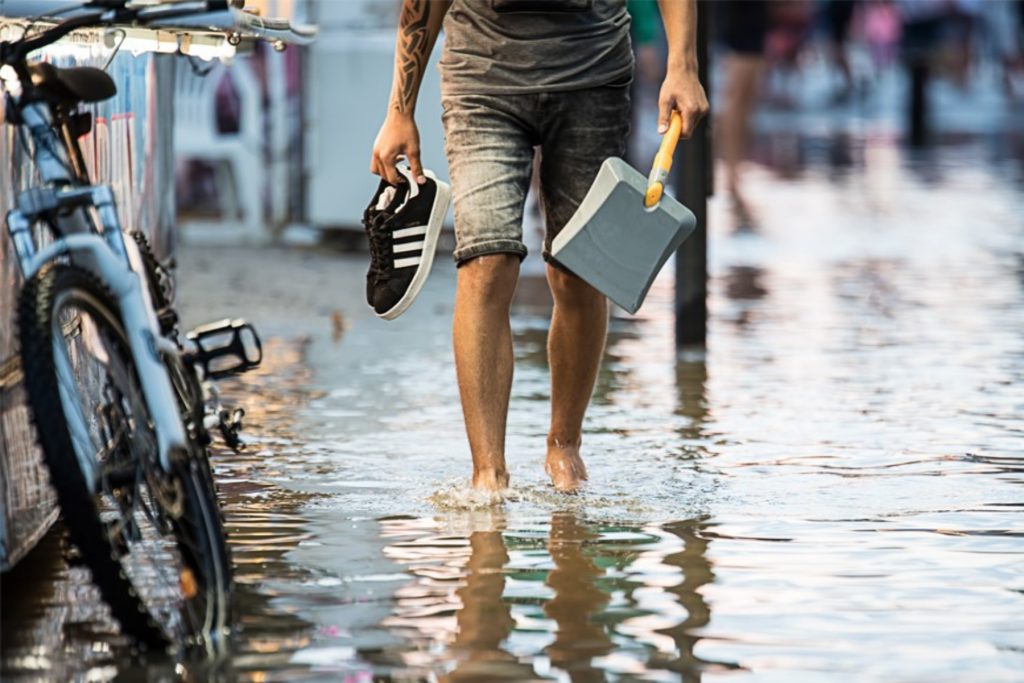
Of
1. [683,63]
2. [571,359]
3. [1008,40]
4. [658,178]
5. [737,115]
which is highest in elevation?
[683,63]

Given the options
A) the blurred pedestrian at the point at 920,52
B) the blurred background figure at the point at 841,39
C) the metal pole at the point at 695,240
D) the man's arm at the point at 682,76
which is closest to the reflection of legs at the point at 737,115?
the metal pole at the point at 695,240

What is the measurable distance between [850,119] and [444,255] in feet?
55.3

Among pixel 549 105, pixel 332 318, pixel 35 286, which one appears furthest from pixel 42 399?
pixel 332 318

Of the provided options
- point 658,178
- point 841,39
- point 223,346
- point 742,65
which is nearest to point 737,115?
point 742,65

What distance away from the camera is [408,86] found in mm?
5688

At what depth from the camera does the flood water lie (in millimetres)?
4262

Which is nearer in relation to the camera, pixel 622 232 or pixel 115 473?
pixel 115 473

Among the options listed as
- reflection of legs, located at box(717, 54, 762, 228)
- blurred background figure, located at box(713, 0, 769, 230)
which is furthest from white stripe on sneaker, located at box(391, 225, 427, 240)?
blurred background figure, located at box(713, 0, 769, 230)

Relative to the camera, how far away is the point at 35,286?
4121 millimetres

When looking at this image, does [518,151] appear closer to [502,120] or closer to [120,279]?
[502,120]

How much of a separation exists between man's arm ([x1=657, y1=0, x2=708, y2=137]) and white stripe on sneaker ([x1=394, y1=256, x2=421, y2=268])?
66 centimetres

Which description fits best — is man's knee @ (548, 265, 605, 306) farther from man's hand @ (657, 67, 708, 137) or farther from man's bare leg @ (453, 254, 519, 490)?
man's hand @ (657, 67, 708, 137)

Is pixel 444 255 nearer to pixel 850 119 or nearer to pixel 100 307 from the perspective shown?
pixel 100 307

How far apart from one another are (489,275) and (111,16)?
1.47m
